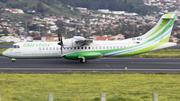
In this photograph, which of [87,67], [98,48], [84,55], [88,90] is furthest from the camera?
[98,48]

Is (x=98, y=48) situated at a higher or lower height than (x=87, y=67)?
higher

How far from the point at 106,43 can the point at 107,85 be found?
51.5 feet

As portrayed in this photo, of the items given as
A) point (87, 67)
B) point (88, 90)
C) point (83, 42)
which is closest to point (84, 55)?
point (83, 42)

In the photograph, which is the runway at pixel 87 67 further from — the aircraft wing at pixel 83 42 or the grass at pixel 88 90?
the grass at pixel 88 90

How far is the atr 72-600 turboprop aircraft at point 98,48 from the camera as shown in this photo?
105 feet

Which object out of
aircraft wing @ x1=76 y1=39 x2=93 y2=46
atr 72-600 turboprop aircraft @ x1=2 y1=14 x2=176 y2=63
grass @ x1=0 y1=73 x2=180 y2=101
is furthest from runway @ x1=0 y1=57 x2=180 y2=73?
grass @ x1=0 y1=73 x2=180 y2=101

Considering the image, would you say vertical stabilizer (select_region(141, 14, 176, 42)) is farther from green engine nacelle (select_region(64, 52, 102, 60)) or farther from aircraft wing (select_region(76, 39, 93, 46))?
aircraft wing (select_region(76, 39, 93, 46))

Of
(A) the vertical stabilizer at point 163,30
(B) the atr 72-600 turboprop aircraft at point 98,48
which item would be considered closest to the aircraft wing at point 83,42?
(B) the atr 72-600 turboprop aircraft at point 98,48

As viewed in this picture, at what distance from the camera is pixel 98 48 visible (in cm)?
3238

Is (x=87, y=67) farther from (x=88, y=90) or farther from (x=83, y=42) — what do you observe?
(x=88, y=90)

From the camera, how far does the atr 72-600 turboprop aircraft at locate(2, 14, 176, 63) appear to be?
105 ft

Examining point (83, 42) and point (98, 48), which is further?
point (98, 48)

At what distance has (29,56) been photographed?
1273 inches

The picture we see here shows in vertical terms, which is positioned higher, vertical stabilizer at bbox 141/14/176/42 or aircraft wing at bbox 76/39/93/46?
vertical stabilizer at bbox 141/14/176/42
